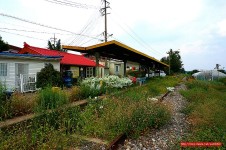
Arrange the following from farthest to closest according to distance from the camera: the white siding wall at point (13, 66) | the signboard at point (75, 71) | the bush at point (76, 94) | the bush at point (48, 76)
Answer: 1. the signboard at point (75, 71)
2. the bush at point (48, 76)
3. the white siding wall at point (13, 66)
4. the bush at point (76, 94)

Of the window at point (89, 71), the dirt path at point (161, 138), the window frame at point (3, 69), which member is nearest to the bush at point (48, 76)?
the window frame at point (3, 69)

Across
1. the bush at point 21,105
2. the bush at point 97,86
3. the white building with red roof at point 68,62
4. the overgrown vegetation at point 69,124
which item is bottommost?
the overgrown vegetation at point 69,124

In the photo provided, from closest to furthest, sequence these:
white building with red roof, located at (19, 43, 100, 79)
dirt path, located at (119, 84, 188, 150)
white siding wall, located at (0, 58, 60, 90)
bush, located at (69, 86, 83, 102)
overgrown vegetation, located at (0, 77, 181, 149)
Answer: overgrown vegetation, located at (0, 77, 181, 149), dirt path, located at (119, 84, 188, 150), bush, located at (69, 86, 83, 102), white siding wall, located at (0, 58, 60, 90), white building with red roof, located at (19, 43, 100, 79)

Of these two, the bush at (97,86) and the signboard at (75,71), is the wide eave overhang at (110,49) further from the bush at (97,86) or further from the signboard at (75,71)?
the signboard at (75,71)

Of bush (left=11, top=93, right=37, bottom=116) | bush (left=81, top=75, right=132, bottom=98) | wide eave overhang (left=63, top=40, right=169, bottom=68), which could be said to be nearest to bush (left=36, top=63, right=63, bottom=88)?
wide eave overhang (left=63, top=40, right=169, bottom=68)

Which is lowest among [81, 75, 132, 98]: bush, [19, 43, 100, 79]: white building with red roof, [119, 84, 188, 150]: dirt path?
[119, 84, 188, 150]: dirt path

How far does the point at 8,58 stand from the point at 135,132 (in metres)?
11.8

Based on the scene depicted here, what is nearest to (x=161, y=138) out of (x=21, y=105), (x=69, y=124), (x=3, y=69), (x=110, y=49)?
(x=69, y=124)

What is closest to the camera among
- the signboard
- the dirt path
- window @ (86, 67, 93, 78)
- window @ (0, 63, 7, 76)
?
the dirt path

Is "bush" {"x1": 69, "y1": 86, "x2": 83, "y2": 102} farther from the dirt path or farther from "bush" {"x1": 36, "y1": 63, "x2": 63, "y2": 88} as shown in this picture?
"bush" {"x1": 36, "y1": 63, "x2": 63, "y2": 88}

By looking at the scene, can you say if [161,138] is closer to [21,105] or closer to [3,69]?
[21,105]

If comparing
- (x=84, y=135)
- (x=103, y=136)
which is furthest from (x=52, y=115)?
(x=103, y=136)

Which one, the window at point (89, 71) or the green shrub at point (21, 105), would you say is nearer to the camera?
the green shrub at point (21, 105)

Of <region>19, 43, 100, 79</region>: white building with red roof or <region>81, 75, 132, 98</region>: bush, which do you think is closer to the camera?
<region>81, 75, 132, 98</region>: bush
